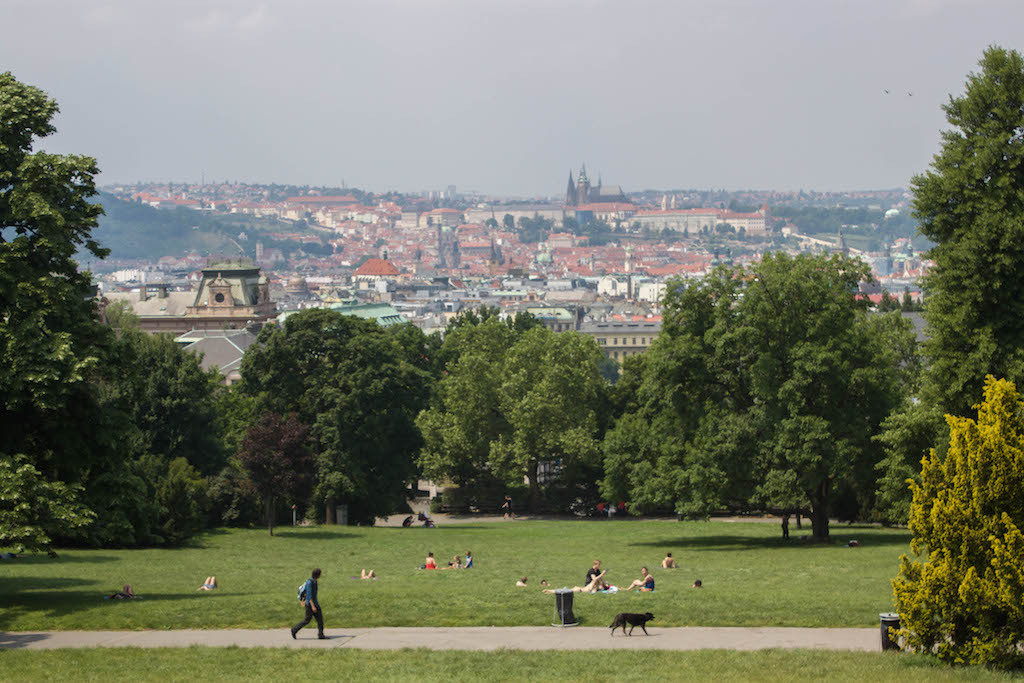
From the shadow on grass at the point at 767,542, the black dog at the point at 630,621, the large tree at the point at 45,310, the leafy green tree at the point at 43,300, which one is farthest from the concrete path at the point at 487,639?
the shadow on grass at the point at 767,542

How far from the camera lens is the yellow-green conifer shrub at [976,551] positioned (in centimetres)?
1883

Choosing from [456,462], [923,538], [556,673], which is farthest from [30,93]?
[456,462]

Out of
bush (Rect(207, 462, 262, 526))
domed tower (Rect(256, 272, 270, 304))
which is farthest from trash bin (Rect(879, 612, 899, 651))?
domed tower (Rect(256, 272, 270, 304))

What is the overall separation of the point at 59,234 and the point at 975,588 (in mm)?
16664

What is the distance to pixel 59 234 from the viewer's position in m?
Result: 26.5

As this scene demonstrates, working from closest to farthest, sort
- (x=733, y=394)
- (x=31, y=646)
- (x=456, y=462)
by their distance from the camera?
(x=31, y=646) < (x=733, y=394) < (x=456, y=462)

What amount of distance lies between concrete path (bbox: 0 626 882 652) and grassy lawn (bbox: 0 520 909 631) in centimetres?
61

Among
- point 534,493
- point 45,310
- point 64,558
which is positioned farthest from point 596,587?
point 534,493

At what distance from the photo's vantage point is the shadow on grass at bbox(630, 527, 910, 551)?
136ft

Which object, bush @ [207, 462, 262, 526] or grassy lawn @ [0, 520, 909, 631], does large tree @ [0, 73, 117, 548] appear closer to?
grassy lawn @ [0, 520, 909, 631]

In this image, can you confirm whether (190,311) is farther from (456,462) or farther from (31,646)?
(31,646)

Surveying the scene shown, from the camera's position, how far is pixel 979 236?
33344 mm

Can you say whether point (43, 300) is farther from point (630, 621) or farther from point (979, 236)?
point (979, 236)

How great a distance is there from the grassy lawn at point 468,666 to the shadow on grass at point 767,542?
20.3m
